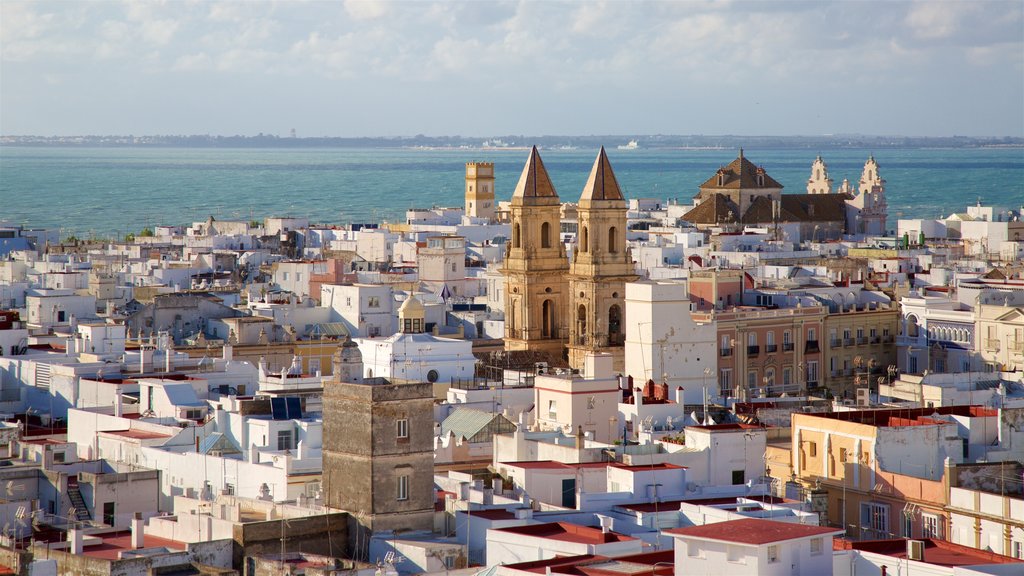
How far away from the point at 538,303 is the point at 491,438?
1446cm

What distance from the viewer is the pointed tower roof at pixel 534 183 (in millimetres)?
53938

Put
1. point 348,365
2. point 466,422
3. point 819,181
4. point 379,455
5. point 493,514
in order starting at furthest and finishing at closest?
point 819,181 < point 466,422 < point 493,514 < point 348,365 < point 379,455

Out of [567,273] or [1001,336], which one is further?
[1001,336]

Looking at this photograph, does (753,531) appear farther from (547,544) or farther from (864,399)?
(864,399)

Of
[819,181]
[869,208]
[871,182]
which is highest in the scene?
[871,182]

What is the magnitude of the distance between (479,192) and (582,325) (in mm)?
56059

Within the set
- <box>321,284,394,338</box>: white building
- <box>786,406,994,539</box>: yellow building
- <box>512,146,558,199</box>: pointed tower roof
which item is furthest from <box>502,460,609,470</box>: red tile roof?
<box>321,284,394,338</box>: white building

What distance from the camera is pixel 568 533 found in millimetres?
29891

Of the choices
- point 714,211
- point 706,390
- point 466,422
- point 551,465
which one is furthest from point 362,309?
point 714,211

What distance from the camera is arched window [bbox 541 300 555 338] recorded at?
54.2m

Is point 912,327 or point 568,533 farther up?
point 568,533

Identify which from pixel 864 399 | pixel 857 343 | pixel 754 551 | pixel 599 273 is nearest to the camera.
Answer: pixel 754 551

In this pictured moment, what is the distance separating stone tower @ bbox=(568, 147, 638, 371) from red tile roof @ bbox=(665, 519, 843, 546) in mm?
24385

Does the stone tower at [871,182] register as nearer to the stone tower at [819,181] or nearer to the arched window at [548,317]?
the stone tower at [819,181]
